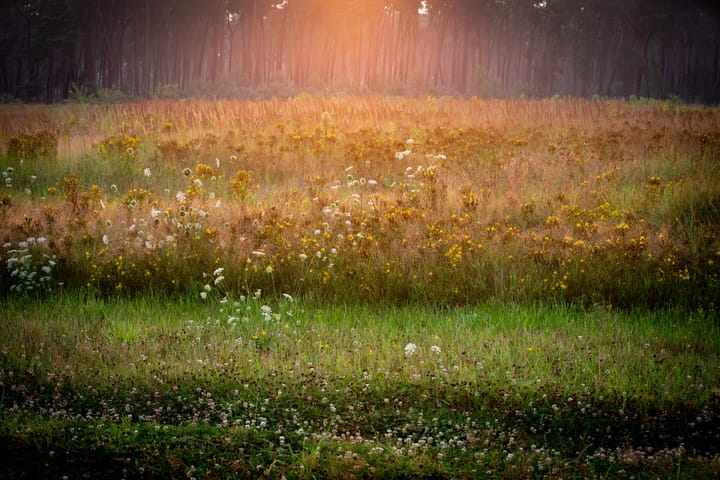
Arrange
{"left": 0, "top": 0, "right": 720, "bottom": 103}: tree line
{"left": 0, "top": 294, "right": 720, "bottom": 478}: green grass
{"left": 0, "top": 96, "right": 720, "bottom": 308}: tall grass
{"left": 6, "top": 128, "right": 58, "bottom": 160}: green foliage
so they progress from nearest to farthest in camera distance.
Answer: {"left": 0, "top": 294, "right": 720, "bottom": 478}: green grass → {"left": 0, "top": 96, "right": 720, "bottom": 308}: tall grass → {"left": 6, "top": 128, "right": 58, "bottom": 160}: green foliage → {"left": 0, "top": 0, "right": 720, "bottom": 103}: tree line

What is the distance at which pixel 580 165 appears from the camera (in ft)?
41.3

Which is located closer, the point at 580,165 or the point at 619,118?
the point at 580,165

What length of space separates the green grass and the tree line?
3808 centimetres

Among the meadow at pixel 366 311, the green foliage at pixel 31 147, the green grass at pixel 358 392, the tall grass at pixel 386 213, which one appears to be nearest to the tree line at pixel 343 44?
the green foliage at pixel 31 147

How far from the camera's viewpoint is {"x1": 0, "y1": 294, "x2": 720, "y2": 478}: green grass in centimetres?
415

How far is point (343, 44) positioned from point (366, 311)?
175 ft

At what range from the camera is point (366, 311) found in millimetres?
7383

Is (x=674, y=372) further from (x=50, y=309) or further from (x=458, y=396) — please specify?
(x=50, y=309)

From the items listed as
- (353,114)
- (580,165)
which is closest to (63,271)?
(580,165)

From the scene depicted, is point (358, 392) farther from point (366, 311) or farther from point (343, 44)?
point (343, 44)

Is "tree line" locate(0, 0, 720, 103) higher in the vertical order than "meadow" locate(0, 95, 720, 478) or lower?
higher

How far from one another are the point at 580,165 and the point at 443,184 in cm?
352

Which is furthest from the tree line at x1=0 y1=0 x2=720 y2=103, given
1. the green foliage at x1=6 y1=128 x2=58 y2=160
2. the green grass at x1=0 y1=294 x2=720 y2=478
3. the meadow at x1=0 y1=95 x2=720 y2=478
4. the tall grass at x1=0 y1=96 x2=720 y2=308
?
the green grass at x1=0 y1=294 x2=720 y2=478

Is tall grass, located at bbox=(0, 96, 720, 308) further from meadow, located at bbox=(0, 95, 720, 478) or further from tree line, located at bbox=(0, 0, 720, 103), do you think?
tree line, located at bbox=(0, 0, 720, 103)
